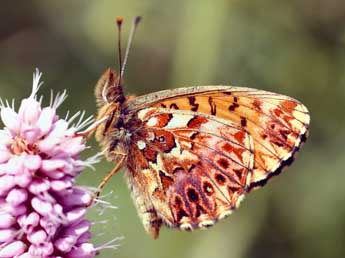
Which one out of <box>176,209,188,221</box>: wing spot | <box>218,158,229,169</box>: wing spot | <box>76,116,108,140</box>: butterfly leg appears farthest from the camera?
<box>218,158,229,169</box>: wing spot

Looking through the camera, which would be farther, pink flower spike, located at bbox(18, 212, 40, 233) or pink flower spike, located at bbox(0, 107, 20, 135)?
pink flower spike, located at bbox(0, 107, 20, 135)

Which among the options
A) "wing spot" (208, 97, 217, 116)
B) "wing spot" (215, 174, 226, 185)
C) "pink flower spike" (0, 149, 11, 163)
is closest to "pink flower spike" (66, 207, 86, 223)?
"pink flower spike" (0, 149, 11, 163)

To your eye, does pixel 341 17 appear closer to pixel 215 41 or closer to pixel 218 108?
pixel 215 41

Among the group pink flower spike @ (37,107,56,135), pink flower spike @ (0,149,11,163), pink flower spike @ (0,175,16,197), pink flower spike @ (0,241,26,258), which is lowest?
pink flower spike @ (0,241,26,258)

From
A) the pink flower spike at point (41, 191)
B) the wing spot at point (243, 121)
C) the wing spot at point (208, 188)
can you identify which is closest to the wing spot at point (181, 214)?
the wing spot at point (208, 188)

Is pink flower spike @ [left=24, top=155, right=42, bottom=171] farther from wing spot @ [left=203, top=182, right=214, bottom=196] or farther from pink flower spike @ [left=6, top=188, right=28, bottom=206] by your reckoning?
wing spot @ [left=203, top=182, right=214, bottom=196]

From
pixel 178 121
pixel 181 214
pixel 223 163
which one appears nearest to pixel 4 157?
pixel 181 214

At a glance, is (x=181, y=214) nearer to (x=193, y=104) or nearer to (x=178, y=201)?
(x=178, y=201)
